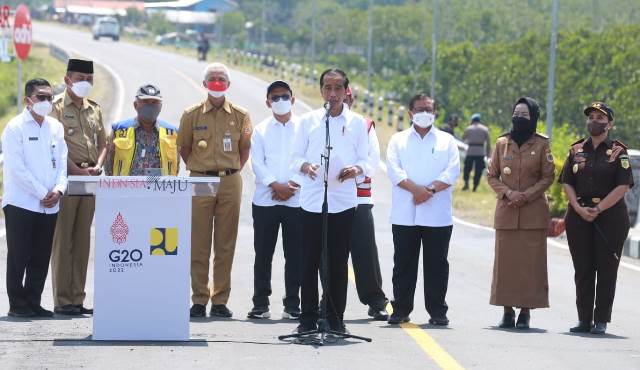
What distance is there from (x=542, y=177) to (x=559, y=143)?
31289 millimetres

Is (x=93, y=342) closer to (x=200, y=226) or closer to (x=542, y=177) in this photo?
(x=200, y=226)

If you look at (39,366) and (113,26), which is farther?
(113,26)

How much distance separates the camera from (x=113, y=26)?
114m

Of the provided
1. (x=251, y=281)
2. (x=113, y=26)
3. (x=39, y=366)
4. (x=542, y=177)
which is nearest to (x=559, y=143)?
(x=251, y=281)

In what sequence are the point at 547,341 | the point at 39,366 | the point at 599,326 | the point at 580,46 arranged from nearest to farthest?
the point at 39,366
the point at 547,341
the point at 599,326
the point at 580,46

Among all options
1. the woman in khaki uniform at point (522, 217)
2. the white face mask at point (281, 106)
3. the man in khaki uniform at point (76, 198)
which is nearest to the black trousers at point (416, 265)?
the woman in khaki uniform at point (522, 217)

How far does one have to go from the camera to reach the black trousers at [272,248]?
13.1 metres

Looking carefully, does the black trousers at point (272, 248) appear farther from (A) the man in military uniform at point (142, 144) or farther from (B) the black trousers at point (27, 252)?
(B) the black trousers at point (27, 252)

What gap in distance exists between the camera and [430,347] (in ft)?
37.3

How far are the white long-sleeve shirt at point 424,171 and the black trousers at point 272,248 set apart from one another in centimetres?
91

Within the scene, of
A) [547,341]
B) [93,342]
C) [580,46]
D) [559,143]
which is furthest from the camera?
[580,46]

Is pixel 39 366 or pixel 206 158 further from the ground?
pixel 206 158

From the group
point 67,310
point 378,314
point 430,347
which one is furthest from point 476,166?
point 430,347

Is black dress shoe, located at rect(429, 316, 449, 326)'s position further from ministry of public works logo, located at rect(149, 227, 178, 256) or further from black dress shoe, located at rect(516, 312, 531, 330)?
ministry of public works logo, located at rect(149, 227, 178, 256)
